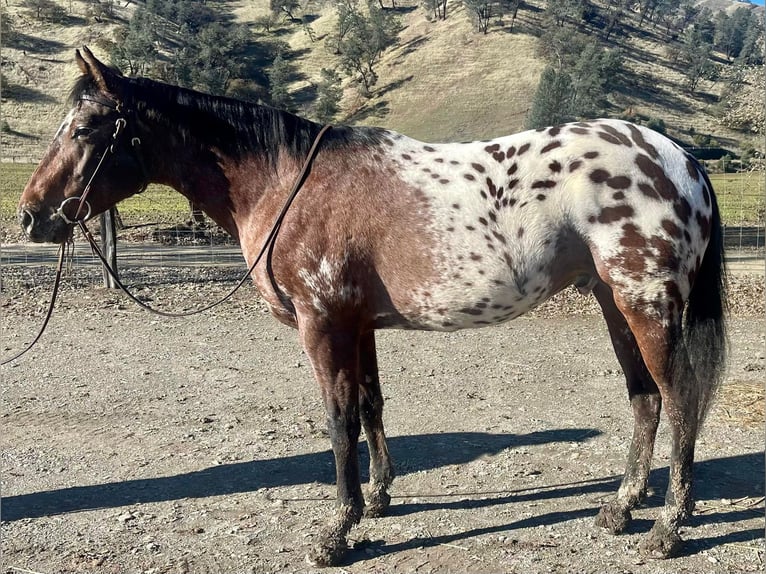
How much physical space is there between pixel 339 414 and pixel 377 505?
761mm

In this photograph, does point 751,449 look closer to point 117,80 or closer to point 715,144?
point 117,80

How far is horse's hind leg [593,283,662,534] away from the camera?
11.4ft

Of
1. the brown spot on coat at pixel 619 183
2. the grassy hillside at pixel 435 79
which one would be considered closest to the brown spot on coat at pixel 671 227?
the brown spot on coat at pixel 619 183

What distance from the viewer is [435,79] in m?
60.2

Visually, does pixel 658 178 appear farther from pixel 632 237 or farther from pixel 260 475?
pixel 260 475

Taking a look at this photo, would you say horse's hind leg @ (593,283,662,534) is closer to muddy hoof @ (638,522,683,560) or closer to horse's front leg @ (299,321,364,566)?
muddy hoof @ (638,522,683,560)

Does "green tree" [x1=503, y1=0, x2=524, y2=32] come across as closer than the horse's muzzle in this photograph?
No

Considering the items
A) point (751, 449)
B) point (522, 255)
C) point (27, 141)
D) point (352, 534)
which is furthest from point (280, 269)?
point (27, 141)

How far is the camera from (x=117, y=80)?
10.8 feet

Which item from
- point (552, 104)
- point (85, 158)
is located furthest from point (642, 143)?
point (552, 104)

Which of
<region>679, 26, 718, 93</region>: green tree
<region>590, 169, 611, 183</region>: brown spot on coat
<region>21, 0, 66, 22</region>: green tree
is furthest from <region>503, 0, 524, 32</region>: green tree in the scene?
<region>590, 169, 611, 183</region>: brown spot on coat

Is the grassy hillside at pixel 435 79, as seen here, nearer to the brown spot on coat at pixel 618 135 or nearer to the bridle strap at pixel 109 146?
the bridle strap at pixel 109 146

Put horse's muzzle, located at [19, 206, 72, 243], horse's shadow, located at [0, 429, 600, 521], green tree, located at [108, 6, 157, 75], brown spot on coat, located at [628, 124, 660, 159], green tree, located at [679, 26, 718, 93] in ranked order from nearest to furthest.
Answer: brown spot on coat, located at [628, 124, 660, 159] < horse's muzzle, located at [19, 206, 72, 243] < horse's shadow, located at [0, 429, 600, 521] < green tree, located at [108, 6, 157, 75] < green tree, located at [679, 26, 718, 93]

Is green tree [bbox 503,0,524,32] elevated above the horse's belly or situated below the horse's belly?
above
